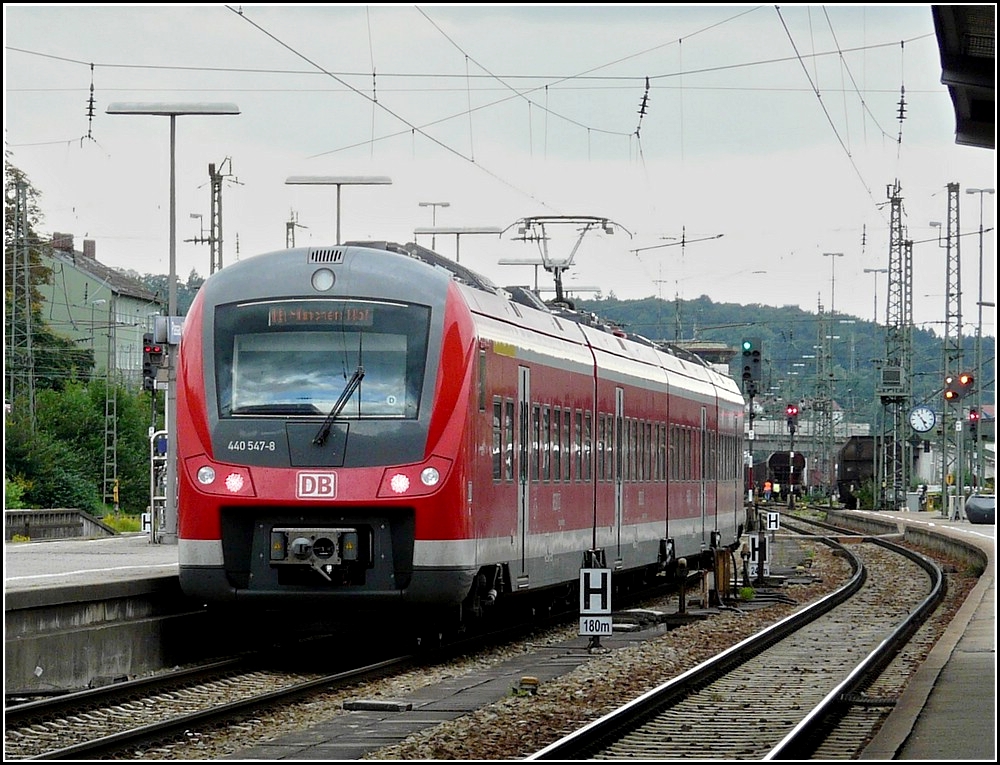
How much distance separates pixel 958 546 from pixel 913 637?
860 inches

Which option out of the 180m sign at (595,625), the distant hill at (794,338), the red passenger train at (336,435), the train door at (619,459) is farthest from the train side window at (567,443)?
the distant hill at (794,338)

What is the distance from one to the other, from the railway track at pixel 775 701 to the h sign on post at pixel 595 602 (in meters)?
1.30

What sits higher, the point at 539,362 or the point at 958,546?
the point at 539,362

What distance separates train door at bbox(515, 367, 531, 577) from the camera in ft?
58.3

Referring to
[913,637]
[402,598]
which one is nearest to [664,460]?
[913,637]

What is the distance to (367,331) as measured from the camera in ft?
50.5

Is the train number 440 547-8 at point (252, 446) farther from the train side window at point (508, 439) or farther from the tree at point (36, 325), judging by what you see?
the tree at point (36, 325)

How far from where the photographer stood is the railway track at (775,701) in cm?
1186

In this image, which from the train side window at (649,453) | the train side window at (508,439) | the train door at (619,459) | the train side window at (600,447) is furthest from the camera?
the train side window at (649,453)

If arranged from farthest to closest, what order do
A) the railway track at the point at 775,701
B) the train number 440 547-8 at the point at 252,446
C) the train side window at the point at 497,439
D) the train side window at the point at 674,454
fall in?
the train side window at the point at 674,454 < the train side window at the point at 497,439 < the train number 440 547-8 at the point at 252,446 < the railway track at the point at 775,701

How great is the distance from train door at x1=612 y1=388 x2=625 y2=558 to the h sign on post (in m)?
4.63

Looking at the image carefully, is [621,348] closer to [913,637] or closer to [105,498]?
[913,637]

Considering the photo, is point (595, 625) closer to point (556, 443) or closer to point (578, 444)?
point (556, 443)

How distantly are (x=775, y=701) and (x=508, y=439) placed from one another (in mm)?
3937
